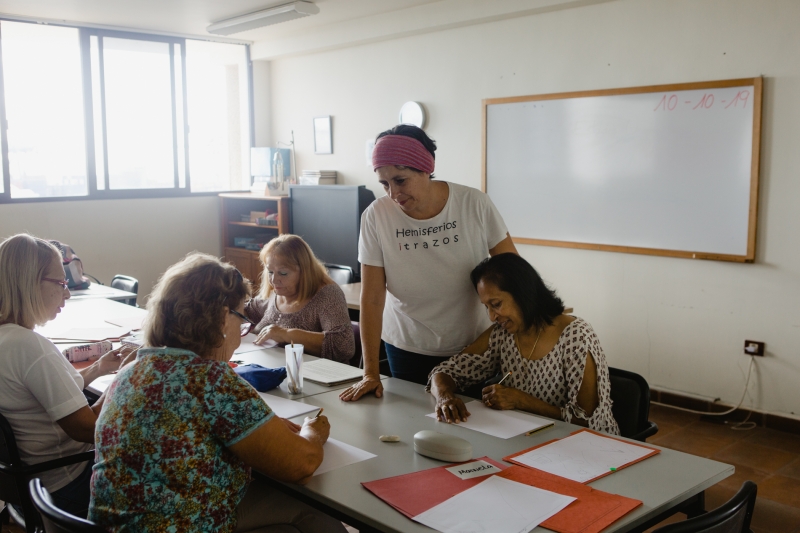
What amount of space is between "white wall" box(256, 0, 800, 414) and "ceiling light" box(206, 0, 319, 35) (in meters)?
0.86

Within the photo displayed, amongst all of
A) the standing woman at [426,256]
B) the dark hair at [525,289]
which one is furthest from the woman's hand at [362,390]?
the dark hair at [525,289]

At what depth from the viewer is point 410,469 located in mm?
1691

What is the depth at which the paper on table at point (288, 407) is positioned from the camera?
2.10m

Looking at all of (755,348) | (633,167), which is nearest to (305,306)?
(633,167)

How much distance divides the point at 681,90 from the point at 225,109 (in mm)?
4720

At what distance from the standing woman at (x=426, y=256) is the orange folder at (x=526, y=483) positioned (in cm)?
76

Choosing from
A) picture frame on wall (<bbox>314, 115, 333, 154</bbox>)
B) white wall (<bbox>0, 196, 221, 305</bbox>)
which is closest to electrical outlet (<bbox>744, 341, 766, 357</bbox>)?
picture frame on wall (<bbox>314, 115, 333, 154</bbox>)

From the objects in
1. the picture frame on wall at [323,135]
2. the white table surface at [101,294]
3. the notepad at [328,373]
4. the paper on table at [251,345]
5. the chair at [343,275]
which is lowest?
the paper on table at [251,345]

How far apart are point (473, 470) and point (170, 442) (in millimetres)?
691

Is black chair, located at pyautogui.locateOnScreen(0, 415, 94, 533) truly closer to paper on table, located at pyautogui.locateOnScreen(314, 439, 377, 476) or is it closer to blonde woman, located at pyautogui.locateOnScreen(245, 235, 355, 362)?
paper on table, located at pyautogui.locateOnScreen(314, 439, 377, 476)

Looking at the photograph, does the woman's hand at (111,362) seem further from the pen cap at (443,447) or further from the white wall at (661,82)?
the white wall at (661,82)

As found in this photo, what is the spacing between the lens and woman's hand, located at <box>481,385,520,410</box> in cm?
211

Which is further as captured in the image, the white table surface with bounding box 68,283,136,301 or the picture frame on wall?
the picture frame on wall

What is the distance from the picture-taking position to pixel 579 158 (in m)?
4.61
